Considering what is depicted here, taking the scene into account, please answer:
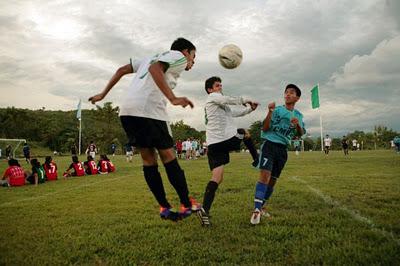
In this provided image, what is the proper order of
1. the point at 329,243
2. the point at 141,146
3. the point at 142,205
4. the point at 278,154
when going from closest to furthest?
1. the point at 329,243
2. the point at 141,146
3. the point at 278,154
4. the point at 142,205

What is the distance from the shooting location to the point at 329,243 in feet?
11.9

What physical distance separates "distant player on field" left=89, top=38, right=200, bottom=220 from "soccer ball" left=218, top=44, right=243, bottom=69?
132 cm

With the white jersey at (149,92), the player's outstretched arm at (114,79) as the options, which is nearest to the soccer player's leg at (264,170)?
the white jersey at (149,92)

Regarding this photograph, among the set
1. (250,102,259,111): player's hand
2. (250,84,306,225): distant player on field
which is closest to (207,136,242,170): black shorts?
(250,84,306,225): distant player on field

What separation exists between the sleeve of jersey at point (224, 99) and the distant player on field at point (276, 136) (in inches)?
17.3

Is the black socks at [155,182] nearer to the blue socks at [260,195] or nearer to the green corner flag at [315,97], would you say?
the blue socks at [260,195]

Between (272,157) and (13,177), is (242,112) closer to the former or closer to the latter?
(272,157)

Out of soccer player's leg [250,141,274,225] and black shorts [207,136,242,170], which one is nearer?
soccer player's leg [250,141,274,225]

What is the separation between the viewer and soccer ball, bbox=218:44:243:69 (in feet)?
18.6

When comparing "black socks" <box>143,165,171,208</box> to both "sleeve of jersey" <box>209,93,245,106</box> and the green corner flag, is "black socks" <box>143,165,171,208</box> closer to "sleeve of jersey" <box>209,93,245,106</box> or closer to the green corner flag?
"sleeve of jersey" <box>209,93,245,106</box>

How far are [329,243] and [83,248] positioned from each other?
8.44ft

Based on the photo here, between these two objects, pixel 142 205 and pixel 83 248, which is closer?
pixel 83 248

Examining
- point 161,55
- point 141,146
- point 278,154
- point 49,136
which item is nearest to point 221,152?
point 278,154

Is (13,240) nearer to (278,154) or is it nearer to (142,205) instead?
(142,205)
